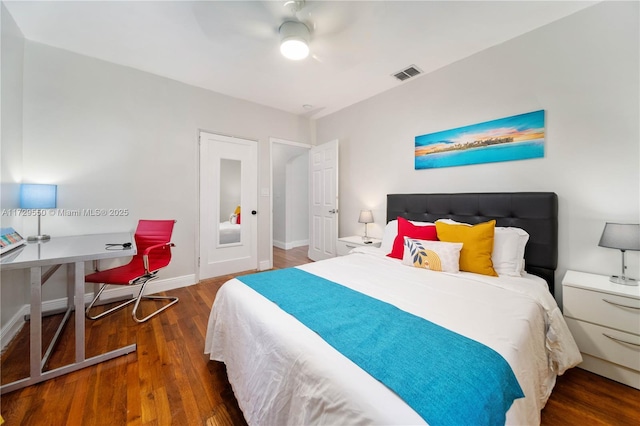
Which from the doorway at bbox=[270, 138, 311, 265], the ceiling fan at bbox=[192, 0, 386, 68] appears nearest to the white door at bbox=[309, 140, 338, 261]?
the doorway at bbox=[270, 138, 311, 265]

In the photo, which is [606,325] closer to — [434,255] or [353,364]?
[434,255]

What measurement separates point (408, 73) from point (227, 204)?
294cm

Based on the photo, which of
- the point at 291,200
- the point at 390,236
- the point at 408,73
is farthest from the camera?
the point at 291,200

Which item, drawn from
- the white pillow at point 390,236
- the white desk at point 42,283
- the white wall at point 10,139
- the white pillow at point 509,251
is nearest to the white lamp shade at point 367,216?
the white pillow at point 390,236

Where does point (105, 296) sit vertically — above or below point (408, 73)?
below

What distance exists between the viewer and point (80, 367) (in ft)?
5.35

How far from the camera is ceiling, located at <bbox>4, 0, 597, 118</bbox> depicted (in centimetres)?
188

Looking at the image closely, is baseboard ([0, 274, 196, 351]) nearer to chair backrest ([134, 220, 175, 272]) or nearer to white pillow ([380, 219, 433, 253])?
chair backrest ([134, 220, 175, 272])

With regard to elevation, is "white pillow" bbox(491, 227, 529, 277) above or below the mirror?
below

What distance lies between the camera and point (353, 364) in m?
0.87

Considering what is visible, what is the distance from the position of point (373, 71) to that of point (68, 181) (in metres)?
3.48

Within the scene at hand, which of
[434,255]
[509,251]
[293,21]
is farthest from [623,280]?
[293,21]

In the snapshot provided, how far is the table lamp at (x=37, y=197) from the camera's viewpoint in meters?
2.08

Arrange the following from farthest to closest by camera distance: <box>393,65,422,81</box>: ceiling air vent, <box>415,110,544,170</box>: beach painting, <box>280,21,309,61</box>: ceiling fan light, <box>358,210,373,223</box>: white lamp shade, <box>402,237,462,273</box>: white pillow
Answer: <box>358,210,373,223</box>: white lamp shade < <box>393,65,422,81</box>: ceiling air vent < <box>415,110,544,170</box>: beach painting < <box>280,21,309,61</box>: ceiling fan light < <box>402,237,462,273</box>: white pillow
